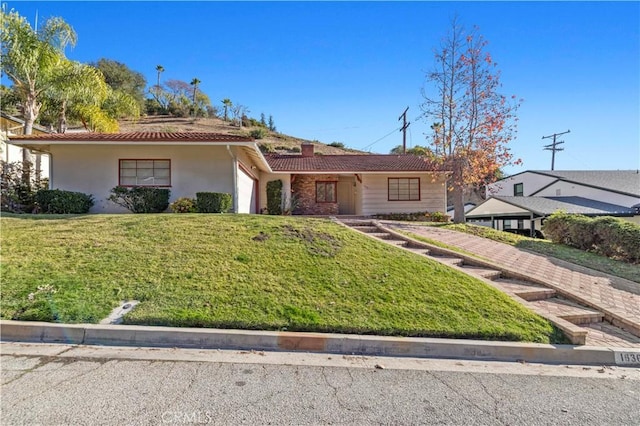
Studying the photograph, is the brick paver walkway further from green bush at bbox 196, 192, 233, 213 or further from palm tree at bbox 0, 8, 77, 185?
palm tree at bbox 0, 8, 77, 185

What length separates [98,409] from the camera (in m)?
2.74

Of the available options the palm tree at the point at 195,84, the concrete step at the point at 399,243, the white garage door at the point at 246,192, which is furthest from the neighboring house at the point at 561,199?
the palm tree at the point at 195,84

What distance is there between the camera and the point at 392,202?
17906 mm

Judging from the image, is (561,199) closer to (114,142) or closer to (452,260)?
(452,260)

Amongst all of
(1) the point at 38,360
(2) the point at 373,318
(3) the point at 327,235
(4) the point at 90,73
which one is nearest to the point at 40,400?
(1) the point at 38,360

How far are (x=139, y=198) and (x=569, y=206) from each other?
81.9 ft

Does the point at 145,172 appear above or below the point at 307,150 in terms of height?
below

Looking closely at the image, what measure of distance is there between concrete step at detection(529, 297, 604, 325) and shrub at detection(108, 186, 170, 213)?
11032mm

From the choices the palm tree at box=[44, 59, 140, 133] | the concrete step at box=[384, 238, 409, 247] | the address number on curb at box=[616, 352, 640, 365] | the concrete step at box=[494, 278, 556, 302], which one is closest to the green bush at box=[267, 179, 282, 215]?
the palm tree at box=[44, 59, 140, 133]

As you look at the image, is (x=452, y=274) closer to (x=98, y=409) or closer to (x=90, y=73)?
(x=98, y=409)

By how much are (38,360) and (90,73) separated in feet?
45.2

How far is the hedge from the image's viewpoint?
9.37 m

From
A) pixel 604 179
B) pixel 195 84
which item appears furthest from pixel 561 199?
pixel 195 84

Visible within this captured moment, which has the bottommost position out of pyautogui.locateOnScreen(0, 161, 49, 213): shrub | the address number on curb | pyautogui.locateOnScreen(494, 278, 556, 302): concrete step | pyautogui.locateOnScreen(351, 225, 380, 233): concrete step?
the address number on curb
